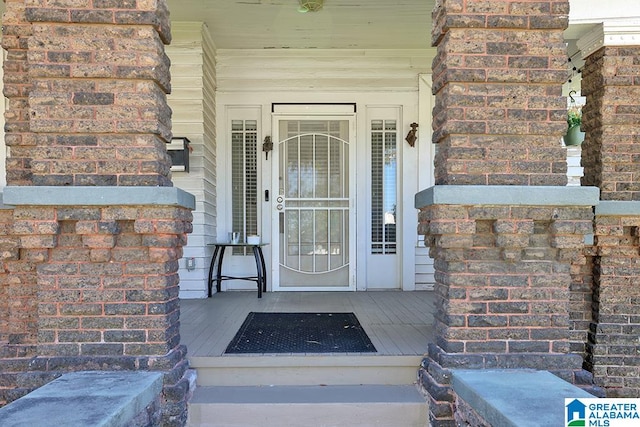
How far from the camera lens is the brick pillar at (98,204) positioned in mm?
2088

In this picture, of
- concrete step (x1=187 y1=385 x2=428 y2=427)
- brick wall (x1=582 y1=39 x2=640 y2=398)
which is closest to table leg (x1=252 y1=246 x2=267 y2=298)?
concrete step (x1=187 y1=385 x2=428 y2=427)

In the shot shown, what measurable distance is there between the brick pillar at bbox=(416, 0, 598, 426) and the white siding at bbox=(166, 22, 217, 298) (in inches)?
109

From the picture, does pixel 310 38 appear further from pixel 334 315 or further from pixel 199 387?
pixel 199 387

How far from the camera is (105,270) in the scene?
6.98ft

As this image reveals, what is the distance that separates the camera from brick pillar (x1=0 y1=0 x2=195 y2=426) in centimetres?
209

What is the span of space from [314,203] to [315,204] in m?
0.02

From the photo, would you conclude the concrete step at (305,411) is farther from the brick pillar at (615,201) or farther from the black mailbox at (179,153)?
the black mailbox at (179,153)

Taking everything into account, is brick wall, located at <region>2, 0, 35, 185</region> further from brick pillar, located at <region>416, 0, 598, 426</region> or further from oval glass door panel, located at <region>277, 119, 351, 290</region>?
oval glass door panel, located at <region>277, 119, 351, 290</region>

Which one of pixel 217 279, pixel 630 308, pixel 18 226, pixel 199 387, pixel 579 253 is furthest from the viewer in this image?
pixel 217 279

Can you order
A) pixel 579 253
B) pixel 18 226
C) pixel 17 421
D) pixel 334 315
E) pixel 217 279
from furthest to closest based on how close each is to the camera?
pixel 217 279 < pixel 334 315 < pixel 579 253 < pixel 18 226 < pixel 17 421

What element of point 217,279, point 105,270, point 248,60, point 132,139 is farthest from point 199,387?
point 248,60

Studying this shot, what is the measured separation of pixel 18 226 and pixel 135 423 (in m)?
1.13

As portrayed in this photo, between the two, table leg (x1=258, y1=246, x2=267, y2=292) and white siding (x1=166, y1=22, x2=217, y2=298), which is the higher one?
white siding (x1=166, y1=22, x2=217, y2=298)

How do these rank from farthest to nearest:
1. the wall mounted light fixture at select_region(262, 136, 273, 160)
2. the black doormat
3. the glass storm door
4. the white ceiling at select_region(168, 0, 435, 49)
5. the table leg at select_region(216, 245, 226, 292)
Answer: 1. the glass storm door
2. the wall mounted light fixture at select_region(262, 136, 273, 160)
3. the table leg at select_region(216, 245, 226, 292)
4. the white ceiling at select_region(168, 0, 435, 49)
5. the black doormat
